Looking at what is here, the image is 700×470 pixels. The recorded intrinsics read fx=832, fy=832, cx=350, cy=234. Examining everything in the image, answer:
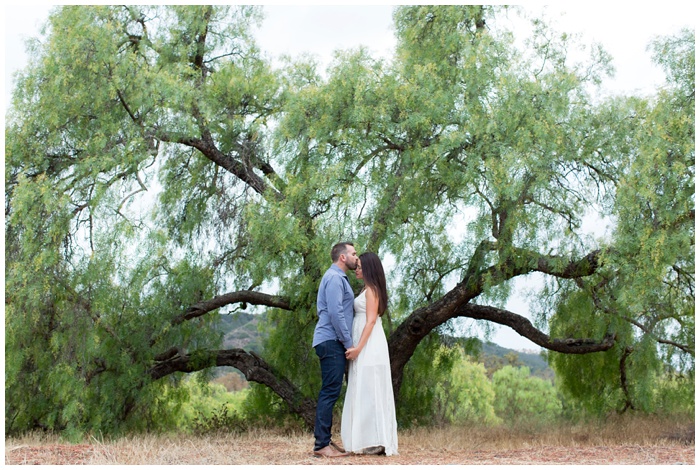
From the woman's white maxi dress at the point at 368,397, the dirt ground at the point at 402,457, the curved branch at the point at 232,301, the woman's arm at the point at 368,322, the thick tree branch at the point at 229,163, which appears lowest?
the dirt ground at the point at 402,457

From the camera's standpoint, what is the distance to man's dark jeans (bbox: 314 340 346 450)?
6195 millimetres

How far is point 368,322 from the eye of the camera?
6.34 metres

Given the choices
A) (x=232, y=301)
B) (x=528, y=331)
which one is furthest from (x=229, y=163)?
(x=528, y=331)

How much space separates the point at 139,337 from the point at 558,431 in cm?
548

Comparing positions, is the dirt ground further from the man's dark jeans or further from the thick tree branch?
the thick tree branch

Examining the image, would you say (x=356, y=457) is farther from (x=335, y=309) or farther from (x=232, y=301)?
(x=232, y=301)

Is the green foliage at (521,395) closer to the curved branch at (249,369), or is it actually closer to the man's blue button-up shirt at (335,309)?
the curved branch at (249,369)

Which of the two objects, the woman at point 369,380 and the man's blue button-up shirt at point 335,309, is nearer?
the man's blue button-up shirt at point 335,309

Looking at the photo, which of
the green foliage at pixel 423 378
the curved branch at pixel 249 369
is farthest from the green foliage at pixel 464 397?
the curved branch at pixel 249 369

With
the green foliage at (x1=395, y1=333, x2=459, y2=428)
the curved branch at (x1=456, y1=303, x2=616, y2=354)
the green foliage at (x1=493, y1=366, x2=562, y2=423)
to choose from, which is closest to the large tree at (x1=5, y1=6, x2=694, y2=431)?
the curved branch at (x1=456, y1=303, x2=616, y2=354)

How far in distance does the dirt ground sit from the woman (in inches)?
6.3

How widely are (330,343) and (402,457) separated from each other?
107cm

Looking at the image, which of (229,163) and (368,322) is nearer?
(368,322)

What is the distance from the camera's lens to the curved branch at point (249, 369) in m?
10.6
